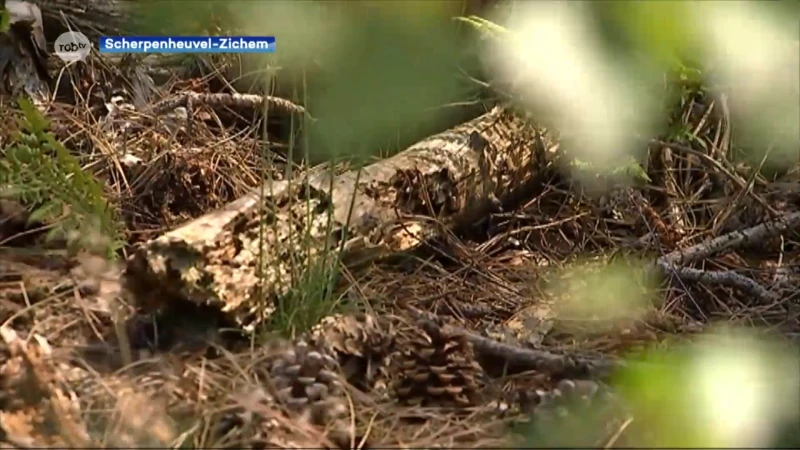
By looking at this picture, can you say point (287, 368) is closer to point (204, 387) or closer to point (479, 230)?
point (204, 387)

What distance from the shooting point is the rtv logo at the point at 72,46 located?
Result: 2.29 metres

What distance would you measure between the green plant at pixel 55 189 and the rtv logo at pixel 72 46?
72cm

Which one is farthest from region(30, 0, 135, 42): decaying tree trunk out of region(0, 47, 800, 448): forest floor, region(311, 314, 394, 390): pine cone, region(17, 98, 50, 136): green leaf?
region(311, 314, 394, 390): pine cone

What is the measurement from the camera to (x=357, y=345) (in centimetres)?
130

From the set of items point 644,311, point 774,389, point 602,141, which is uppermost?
point 602,141

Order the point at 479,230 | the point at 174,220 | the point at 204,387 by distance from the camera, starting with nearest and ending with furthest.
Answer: the point at 204,387 < the point at 174,220 < the point at 479,230

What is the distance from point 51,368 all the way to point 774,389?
38.5 inches

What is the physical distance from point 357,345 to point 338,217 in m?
0.37

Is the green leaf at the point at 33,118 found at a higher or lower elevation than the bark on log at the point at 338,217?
higher

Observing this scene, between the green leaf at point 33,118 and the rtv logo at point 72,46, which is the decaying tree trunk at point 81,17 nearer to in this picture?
the rtv logo at point 72,46

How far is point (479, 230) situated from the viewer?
210 centimetres

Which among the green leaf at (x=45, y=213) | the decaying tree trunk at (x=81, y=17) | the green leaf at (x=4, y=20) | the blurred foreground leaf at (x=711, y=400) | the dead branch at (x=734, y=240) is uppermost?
the decaying tree trunk at (x=81, y=17)

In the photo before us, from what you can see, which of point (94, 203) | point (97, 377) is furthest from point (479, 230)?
point (97, 377)

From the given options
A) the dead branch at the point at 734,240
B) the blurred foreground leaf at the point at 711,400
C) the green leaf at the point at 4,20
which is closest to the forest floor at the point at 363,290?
the dead branch at the point at 734,240
